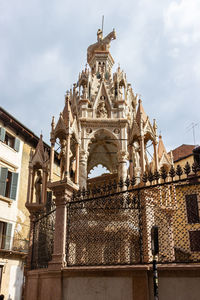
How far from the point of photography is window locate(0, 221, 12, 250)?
2104 centimetres

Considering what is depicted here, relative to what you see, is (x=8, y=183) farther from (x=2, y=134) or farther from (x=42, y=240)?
(x=42, y=240)

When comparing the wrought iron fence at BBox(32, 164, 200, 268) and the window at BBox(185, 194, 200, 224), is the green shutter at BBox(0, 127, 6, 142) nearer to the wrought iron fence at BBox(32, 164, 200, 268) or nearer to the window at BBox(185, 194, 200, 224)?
the wrought iron fence at BBox(32, 164, 200, 268)

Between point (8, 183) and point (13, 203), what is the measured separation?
1.58 meters

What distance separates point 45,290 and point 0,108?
17012 millimetres

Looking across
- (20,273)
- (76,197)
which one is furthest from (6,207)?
(76,197)

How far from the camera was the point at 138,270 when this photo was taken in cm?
670

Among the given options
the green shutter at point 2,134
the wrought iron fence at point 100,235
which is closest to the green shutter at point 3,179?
the green shutter at point 2,134

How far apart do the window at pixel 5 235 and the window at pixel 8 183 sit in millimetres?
2002

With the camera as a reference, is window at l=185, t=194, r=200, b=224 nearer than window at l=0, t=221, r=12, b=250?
Yes

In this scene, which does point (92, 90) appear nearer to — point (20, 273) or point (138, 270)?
point (138, 270)

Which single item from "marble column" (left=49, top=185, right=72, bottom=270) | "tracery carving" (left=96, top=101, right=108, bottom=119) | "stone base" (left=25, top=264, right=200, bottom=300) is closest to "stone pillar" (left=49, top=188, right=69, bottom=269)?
"marble column" (left=49, top=185, right=72, bottom=270)

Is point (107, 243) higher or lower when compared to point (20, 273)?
higher

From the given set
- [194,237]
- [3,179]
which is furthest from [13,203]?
[194,237]

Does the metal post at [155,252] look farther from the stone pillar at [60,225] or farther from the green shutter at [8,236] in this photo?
the green shutter at [8,236]
